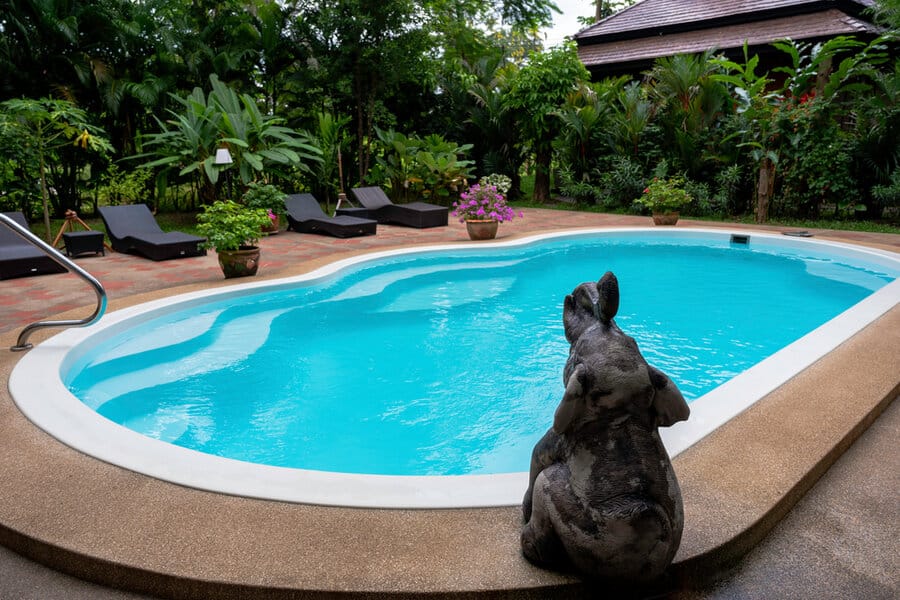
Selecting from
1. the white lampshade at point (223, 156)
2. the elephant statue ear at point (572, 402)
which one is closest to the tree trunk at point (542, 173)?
the white lampshade at point (223, 156)

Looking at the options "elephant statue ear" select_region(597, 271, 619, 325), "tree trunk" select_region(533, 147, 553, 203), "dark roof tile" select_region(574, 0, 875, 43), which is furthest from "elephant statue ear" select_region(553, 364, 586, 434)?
"dark roof tile" select_region(574, 0, 875, 43)

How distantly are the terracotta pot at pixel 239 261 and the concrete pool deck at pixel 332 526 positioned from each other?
13.0ft

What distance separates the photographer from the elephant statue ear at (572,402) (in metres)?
1.80

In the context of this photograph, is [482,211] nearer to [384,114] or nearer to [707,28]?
[384,114]

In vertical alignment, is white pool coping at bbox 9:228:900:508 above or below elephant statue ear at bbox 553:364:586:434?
below

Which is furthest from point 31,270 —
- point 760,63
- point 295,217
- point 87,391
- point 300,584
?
point 760,63

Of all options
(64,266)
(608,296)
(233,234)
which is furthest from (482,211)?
(608,296)

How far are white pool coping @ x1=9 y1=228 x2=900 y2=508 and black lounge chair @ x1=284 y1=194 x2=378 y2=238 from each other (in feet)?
20.1

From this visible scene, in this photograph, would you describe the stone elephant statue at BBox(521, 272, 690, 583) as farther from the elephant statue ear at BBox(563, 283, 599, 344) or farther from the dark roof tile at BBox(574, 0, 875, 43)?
the dark roof tile at BBox(574, 0, 875, 43)

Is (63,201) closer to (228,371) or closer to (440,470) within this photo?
(228,371)

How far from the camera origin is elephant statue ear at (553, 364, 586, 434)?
1.80 m

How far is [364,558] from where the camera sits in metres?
2.20

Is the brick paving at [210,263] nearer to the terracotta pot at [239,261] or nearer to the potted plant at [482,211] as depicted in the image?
the terracotta pot at [239,261]

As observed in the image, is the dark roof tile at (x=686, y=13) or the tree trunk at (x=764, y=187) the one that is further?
the dark roof tile at (x=686, y=13)
